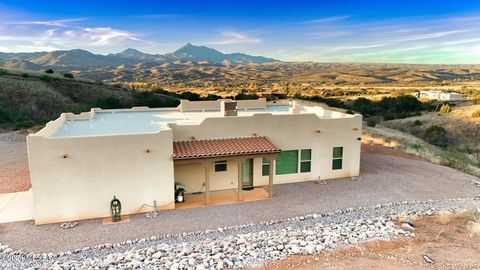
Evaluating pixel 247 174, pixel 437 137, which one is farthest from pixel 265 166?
pixel 437 137

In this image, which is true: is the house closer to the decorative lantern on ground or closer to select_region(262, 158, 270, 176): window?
select_region(262, 158, 270, 176): window

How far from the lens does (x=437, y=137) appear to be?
33531 mm

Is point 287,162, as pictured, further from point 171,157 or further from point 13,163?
point 13,163

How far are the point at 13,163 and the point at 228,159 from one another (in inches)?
598

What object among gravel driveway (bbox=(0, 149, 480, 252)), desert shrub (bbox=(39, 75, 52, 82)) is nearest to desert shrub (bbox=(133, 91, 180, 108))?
desert shrub (bbox=(39, 75, 52, 82))

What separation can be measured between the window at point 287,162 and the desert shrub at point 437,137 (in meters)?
23.3

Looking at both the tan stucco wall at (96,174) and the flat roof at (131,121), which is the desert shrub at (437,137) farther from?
the tan stucco wall at (96,174)

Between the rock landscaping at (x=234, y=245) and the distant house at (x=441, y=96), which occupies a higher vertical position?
the distant house at (x=441, y=96)

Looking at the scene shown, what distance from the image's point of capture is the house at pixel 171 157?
12.2 metres

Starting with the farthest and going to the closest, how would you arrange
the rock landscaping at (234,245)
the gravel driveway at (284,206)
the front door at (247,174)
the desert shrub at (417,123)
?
the desert shrub at (417,123) < the front door at (247,174) < the gravel driveway at (284,206) < the rock landscaping at (234,245)

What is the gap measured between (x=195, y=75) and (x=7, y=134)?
7452 cm

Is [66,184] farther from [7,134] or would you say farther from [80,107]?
[80,107]

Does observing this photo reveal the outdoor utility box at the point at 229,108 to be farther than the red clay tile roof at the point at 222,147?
Yes

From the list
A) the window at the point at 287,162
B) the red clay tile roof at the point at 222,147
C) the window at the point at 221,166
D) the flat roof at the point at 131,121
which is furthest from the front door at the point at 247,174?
the flat roof at the point at 131,121
